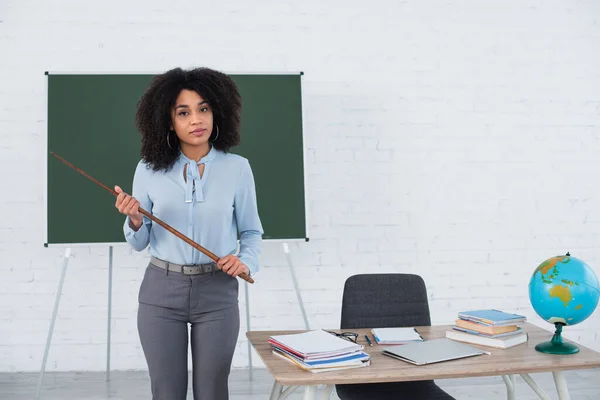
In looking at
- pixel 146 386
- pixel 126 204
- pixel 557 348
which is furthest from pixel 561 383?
pixel 146 386

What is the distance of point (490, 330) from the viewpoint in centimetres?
196

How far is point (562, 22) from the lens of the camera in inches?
161

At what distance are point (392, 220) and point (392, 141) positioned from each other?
50cm

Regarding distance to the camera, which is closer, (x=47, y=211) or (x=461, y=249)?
(x=47, y=211)

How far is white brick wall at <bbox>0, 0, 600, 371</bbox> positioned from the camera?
3.80m

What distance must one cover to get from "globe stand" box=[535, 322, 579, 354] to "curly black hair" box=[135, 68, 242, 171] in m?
1.20

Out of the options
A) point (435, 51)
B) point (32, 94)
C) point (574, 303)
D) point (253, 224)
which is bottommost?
point (574, 303)

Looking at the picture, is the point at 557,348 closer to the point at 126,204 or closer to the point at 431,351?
the point at 431,351

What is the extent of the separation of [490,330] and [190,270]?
948mm

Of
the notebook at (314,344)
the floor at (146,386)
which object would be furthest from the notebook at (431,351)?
the floor at (146,386)

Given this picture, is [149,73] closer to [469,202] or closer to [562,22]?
[469,202]

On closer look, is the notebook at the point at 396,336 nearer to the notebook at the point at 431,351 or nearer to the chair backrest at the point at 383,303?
the notebook at the point at 431,351

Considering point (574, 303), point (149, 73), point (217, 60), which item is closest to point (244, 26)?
point (217, 60)

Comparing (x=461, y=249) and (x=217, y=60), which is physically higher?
(x=217, y=60)
